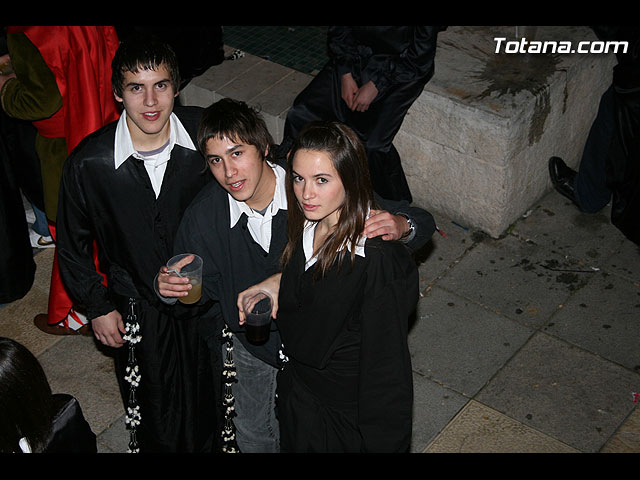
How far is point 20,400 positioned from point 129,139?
1.43 metres

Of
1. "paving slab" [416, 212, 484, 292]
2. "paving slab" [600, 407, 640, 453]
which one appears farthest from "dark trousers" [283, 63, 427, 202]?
"paving slab" [600, 407, 640, 453]

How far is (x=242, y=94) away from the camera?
709 centimetres

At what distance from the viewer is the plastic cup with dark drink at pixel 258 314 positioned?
3789 mm

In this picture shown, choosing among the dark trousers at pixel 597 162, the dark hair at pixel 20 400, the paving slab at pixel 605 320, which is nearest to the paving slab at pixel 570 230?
the dark trousers at pixel 597 162

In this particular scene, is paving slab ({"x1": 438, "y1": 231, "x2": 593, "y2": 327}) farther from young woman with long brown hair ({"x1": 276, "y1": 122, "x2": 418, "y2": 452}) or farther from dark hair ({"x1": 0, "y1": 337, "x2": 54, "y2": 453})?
dark hair ({"x1": 0, "y1": 337, "x2": 54, "y2": 453})

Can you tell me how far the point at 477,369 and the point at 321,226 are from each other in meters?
2.19

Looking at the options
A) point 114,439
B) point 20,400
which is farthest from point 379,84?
point 20,400

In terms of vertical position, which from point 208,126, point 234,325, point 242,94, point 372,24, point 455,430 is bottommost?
point 455,430

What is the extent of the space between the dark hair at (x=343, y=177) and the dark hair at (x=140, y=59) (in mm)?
937

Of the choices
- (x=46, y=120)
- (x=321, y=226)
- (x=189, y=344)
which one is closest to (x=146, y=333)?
(x=189, y=344)

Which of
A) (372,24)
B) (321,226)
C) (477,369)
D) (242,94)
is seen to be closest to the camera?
(321,226)

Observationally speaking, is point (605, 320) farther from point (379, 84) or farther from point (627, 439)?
point (379, 84)

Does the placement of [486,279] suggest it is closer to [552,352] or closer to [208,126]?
[552,352]

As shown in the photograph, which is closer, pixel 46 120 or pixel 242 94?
pixel 46 120
